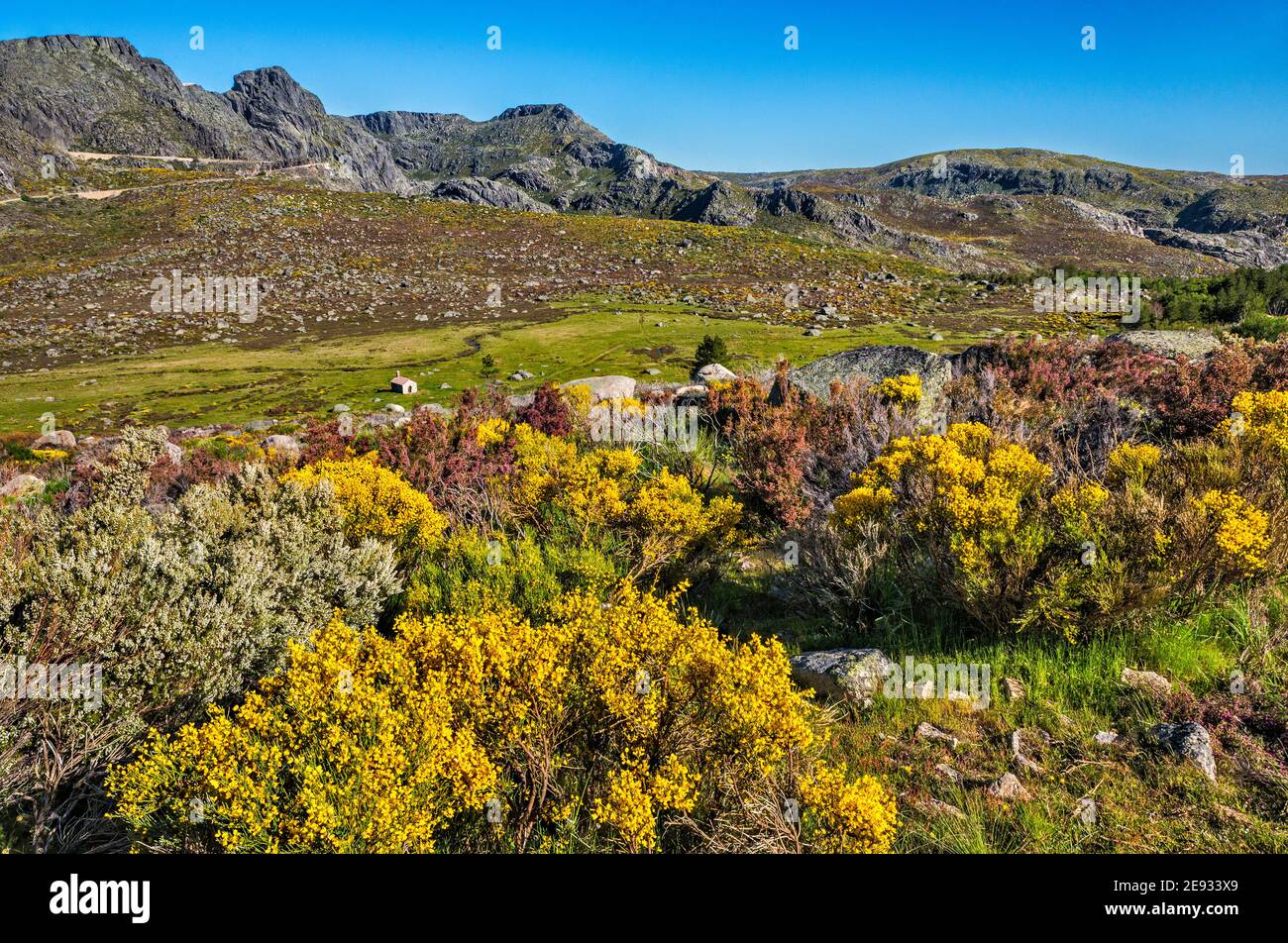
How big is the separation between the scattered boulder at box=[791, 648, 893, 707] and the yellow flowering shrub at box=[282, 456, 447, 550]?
4443 millimetres

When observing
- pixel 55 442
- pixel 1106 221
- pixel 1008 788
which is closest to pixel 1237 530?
pixel 1008 788

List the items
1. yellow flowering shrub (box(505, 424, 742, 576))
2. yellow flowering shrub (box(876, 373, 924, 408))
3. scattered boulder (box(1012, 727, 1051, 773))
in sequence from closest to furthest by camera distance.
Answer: scattered boulder (box(1012, 727, 1051, 773))
yellow flowering shrub (box(505, 424, 742, 576))
yellow flowering shrub (box(876, 373, 924, 408))

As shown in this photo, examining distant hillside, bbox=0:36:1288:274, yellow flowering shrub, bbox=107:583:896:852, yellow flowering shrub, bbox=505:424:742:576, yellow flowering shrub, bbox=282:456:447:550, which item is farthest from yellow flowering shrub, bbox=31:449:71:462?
distant hillside, bbox=0:36:1288:274

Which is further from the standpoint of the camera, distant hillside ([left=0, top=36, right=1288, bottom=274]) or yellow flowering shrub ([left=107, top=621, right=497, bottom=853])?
distant hillside ([left=0, top=36, right=1288, bottom=274])

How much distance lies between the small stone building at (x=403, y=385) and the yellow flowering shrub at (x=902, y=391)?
23.8 meters

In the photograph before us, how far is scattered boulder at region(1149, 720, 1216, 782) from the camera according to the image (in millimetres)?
3537

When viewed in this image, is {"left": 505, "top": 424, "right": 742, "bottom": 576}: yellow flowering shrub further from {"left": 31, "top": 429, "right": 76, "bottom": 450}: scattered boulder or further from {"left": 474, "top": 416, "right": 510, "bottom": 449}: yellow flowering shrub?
{"left": 31, "top": 429, "right": 76, "bottom": 450}: scattered boulder

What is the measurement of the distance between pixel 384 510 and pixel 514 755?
441 centimetres

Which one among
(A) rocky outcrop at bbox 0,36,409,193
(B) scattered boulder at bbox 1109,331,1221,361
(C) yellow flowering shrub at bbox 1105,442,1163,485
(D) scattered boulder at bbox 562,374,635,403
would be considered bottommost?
(C) yellow flowering shrub at bbox 1105,442,1163,485

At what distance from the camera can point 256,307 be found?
51.9 metres

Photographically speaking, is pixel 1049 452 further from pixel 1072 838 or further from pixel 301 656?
pixel 301 656

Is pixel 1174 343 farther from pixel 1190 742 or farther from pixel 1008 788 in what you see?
pixel 1008 788

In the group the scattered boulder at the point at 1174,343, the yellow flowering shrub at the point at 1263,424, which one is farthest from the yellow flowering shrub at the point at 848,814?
the scattered boulder at the point at 1174,343

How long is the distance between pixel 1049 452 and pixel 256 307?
5982 cm
